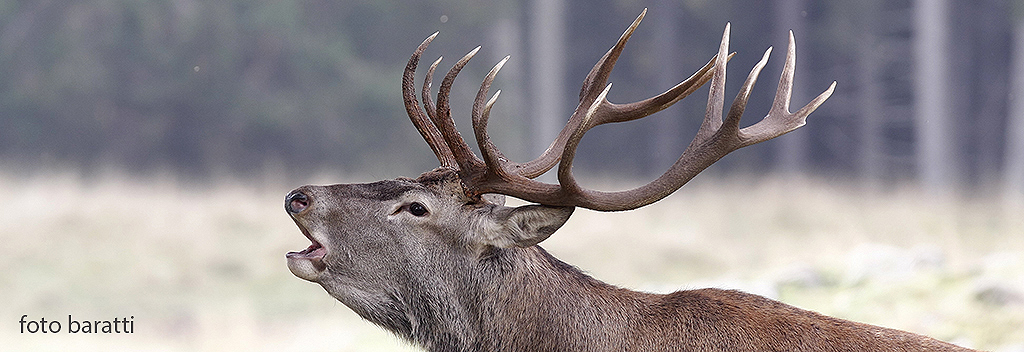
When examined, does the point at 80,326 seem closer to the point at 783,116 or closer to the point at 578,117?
the point at 578,117

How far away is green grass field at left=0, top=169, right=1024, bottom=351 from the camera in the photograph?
752 cm

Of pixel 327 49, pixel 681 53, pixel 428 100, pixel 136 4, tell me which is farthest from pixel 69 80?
pixel 428 100

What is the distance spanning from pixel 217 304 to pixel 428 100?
6.45 meters

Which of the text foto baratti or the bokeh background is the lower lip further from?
the bokeh background

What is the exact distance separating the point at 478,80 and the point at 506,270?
15.1 m

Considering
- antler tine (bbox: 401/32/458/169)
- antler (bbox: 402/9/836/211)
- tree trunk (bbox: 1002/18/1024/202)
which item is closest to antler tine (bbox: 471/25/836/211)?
antler (bbox: 402/9/836/211)

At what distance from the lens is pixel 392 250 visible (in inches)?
151

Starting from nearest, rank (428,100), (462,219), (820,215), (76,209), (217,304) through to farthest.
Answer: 1. (462,219)
2. (428,100)
3. (217,304)
4. (76,209)
5. (820,215)

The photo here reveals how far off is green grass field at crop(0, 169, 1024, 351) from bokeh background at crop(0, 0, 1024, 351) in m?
0.07

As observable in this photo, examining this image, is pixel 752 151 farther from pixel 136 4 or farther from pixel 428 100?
pixel 428 100

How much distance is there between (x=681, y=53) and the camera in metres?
18.8

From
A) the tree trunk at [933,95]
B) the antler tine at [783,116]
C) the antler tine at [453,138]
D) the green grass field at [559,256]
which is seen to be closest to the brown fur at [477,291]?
the antler tine at [453,138]

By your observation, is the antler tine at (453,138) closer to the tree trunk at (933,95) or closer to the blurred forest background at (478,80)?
the blurred forest background at (478,80)

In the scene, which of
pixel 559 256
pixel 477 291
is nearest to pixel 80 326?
pixel 559 256
